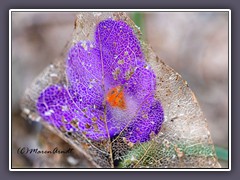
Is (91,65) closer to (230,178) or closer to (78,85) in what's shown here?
(78,85)

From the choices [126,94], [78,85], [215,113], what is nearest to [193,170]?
[215,113]

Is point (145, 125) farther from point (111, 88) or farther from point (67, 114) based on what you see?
point (67, 114)

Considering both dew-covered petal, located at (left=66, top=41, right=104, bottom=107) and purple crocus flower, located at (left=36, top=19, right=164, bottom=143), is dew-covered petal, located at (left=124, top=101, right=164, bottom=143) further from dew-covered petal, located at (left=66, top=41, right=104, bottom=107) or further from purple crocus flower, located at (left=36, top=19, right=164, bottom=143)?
dew-covered petal, located at (left=66, top=41, right=104, bottom=107)

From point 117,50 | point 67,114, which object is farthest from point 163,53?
point 67,114

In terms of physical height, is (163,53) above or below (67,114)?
above

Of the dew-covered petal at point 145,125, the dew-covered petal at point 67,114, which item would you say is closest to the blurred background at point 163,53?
the dew-covered petal at point 67,114
